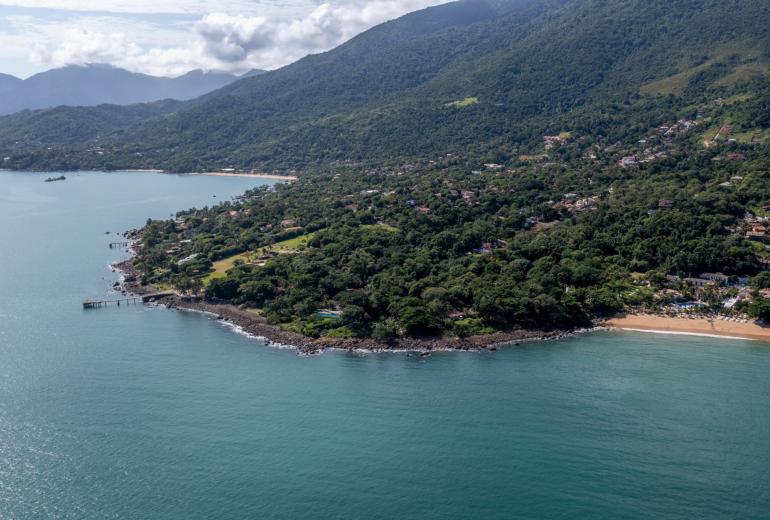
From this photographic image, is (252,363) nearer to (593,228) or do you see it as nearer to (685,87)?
(593,228)

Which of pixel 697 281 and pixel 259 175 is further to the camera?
pixel 259 175

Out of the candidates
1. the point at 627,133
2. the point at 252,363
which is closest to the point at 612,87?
the point at 627,133

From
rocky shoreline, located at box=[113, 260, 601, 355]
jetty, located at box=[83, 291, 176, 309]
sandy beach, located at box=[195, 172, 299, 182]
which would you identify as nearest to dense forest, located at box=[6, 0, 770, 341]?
Result: rocky shoreline, located at box=[113, 260, 601, 355]

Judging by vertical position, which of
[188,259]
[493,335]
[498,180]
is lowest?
[493,335]

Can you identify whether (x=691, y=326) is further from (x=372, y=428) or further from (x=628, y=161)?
(x=628, y=161)

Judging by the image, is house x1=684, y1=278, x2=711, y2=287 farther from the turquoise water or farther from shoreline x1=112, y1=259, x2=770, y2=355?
the turquoise water

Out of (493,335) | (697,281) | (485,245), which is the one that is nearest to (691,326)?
(697,281)

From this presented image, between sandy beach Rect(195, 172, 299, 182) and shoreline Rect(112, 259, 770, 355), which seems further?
sandy beach Rect(195, 172, 299, 182)

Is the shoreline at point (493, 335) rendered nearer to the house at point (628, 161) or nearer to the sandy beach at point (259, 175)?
the house at point (628, 161)
